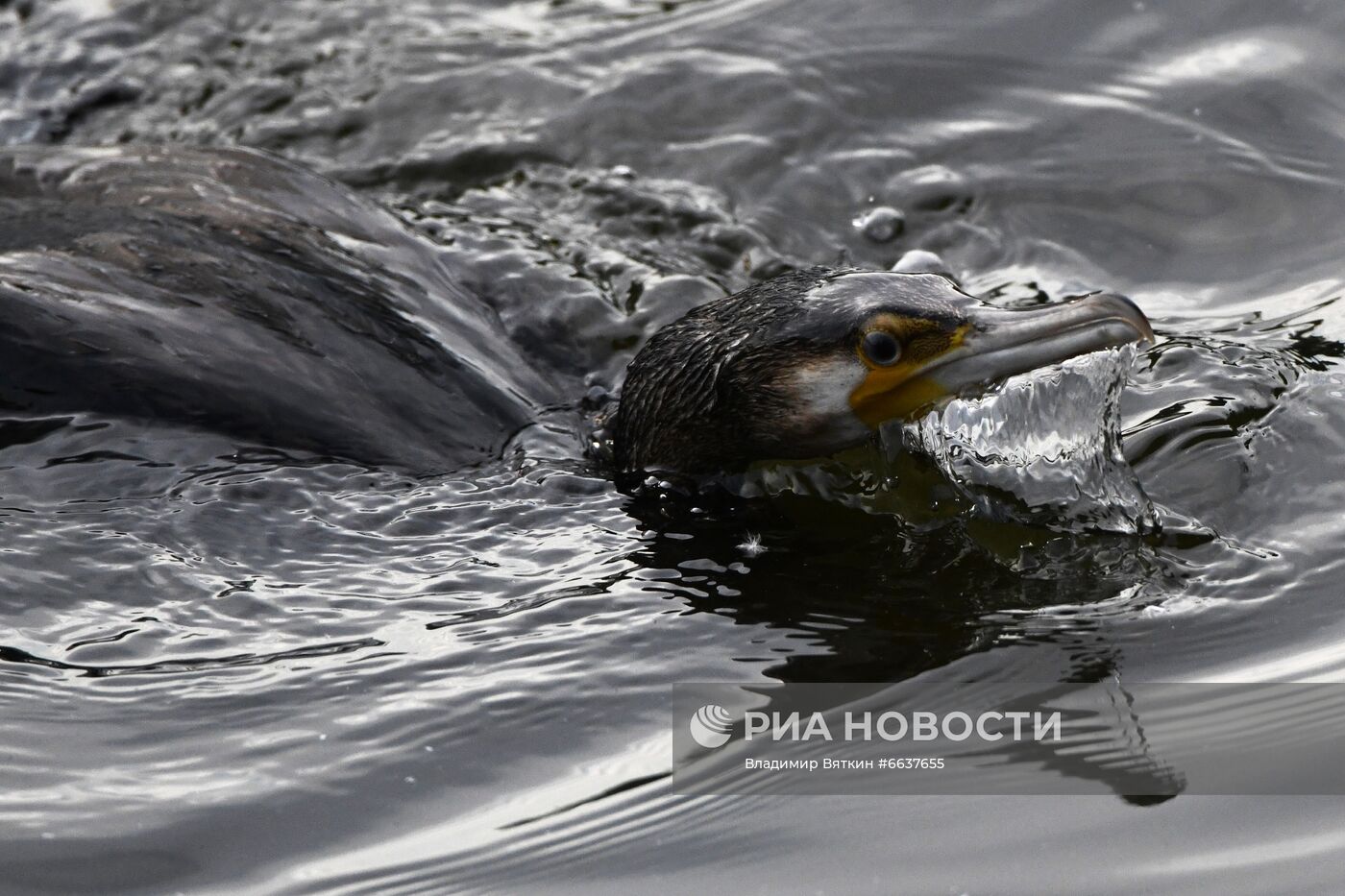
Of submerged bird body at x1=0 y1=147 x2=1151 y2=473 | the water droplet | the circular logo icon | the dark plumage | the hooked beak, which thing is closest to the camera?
the circular logo icon

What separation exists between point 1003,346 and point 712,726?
125 centimetres

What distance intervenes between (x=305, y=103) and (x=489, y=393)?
8.35 ft

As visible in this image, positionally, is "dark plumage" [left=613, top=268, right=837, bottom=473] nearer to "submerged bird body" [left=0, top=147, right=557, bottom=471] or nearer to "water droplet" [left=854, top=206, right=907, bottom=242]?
"submerged bird body" [left=0, top=147, right=557, bottom=471]

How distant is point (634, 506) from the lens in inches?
181

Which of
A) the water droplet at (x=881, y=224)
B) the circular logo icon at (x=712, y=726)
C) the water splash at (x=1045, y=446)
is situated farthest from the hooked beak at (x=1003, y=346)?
the water droplet at (x=881, y=224)

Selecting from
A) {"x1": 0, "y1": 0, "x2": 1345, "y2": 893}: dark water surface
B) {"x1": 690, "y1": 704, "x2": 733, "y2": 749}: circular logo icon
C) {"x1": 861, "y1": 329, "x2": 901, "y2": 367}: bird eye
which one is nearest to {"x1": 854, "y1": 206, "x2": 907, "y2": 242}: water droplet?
{"x1": 0, "y1": 0, "x2": 1345, "y2": 893}: dark water surface

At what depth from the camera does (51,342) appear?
440 centimetres

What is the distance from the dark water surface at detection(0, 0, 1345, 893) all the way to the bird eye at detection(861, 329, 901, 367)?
17.6 inches

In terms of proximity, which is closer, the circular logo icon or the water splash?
the circular logo icon

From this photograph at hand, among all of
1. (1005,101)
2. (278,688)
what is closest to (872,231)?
(1005,101)

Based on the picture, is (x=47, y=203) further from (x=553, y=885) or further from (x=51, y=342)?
(x=553, y=885)

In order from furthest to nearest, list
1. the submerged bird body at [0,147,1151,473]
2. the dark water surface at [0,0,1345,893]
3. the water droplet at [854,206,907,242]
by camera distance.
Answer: the water droplet at [854,206,907,242], the submerged bird body at [0,147,1151,473], the dark water surface at [0,0,1345,893]

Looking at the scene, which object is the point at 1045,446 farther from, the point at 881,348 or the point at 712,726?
the point at 712,726

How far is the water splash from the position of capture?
14.1 ft
